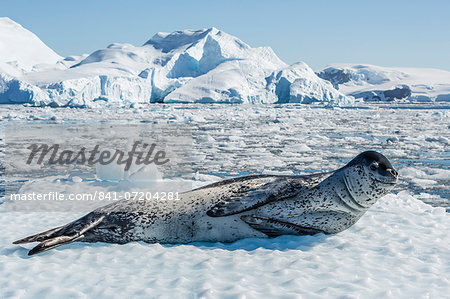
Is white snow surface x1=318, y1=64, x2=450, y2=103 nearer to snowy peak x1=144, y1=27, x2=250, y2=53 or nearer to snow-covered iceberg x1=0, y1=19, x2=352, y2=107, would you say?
snowy peak x1=144, y1=27, x2=250, y2=53

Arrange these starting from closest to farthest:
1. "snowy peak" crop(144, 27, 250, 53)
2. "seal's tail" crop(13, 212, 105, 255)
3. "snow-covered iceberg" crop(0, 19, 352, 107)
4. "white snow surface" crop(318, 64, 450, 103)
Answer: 1. "seal's tail" crop(13, 212, 105, 255)
2. "snow-covered iceberg" crop(0, 19, 352, 107)
3. "snowy peak" crop(144, 27, 250, 53)
4. "white snow surface" crop(318, 64, 450, 103)

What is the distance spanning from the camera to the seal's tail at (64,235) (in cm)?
263

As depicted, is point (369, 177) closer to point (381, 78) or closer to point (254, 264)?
point (254, 264)

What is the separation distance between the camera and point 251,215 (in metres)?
2.90

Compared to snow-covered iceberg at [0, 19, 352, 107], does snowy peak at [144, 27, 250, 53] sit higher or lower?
higher

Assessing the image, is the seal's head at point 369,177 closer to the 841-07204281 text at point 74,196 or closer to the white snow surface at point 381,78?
the 841-07204281 text at point 74,196

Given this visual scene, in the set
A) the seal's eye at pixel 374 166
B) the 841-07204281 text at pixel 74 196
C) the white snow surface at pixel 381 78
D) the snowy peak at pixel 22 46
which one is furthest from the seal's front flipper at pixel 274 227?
the snowy peak at pixel 22 46

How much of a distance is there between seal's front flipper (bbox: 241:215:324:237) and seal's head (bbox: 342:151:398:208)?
38 centimetres

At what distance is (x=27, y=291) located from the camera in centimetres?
204

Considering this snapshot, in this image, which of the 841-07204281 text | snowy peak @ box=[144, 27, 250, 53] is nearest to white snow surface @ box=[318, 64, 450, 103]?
snowy peak @ box=[144, 27, 250, 53]

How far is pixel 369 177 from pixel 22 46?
12216cm

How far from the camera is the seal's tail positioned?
263 cm

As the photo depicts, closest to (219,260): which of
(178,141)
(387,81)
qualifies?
(178,141)

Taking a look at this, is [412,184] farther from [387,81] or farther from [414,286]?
[387,81]
